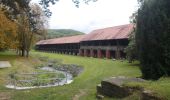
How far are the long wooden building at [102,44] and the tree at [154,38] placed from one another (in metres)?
28.7

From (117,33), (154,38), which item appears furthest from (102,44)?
(154,38)

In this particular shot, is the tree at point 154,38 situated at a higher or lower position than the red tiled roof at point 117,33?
lower

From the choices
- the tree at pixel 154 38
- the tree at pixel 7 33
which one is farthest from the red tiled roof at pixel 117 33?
the tree at pixel 154 38

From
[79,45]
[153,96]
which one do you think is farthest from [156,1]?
[79,45]

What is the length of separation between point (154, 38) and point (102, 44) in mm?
43847

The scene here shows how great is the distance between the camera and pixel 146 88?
10.6 meters

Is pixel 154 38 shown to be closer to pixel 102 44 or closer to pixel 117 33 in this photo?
pixel 117 33

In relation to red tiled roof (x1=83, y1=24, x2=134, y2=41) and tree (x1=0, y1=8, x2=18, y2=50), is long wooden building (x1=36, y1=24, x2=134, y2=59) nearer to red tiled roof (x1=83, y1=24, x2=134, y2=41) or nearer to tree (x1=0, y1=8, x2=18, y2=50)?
red tiled roof (x1=83, y1=24, x2=134, y2=41)

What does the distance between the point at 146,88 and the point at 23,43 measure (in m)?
42.6

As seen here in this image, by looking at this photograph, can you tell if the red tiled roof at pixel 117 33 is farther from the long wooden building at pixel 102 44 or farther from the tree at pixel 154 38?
the tree at pixel 154 38

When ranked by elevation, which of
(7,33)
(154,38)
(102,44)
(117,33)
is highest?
(117,33)

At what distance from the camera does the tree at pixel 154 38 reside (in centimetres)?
1612

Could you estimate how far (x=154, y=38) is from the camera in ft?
53.7

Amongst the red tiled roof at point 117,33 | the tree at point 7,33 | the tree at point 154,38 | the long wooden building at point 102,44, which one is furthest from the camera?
the long wooden building at point 102,44
